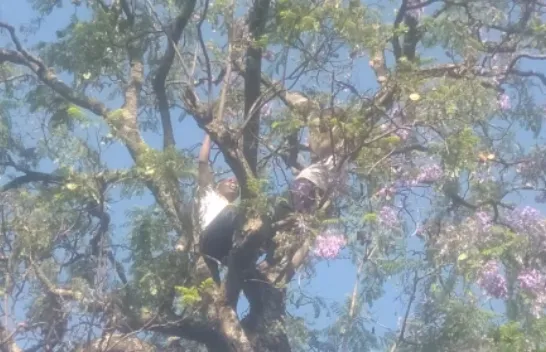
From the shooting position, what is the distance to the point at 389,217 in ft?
31.8

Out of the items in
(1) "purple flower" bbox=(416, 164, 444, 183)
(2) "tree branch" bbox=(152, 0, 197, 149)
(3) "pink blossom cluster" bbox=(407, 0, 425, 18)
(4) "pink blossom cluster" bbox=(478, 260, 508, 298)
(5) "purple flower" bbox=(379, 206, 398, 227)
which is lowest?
(4) "pink blossom cluster" bbox=(478, 260, 508, 298)

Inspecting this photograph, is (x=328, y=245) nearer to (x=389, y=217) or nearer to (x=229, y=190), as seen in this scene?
(x=229, y=190)

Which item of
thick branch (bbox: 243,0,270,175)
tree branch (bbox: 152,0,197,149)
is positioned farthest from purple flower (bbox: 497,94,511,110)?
tree branch (bbox: 152,0,197,149)

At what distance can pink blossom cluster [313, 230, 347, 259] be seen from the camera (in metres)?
8.31

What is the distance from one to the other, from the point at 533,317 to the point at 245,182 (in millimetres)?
3614

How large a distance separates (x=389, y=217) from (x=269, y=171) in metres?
1.56

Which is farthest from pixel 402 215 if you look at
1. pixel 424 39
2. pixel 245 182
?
pixel 245 182

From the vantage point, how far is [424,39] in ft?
30.6

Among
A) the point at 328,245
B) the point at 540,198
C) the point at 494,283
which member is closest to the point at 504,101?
the point at 540,198

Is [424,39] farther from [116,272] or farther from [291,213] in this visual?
[116,272]

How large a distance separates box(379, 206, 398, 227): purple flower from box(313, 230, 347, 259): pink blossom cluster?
1.18 meters

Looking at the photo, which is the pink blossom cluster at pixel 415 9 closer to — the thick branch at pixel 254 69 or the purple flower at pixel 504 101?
the purple flower at pixel 504 101

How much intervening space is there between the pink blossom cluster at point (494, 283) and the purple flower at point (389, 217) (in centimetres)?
122

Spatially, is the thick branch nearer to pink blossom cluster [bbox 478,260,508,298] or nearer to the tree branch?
the tree branch
